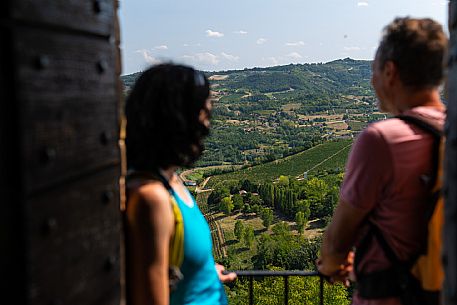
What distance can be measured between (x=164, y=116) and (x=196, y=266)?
19.6 inches

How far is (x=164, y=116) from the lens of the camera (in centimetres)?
167

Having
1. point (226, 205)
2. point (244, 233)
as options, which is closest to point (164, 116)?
point (244, 233)

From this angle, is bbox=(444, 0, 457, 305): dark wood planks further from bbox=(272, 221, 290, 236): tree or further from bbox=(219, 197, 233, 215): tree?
bbox=(219, 197, 233, 215): tree

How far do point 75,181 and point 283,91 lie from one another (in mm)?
187596

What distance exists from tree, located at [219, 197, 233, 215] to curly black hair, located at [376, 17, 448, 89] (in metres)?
69.4

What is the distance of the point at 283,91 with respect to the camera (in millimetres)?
186500

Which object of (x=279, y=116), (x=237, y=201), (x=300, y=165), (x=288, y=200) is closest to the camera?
(x=288, y=200)

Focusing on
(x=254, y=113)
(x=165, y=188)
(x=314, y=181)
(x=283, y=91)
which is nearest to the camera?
(x=165, y=188)

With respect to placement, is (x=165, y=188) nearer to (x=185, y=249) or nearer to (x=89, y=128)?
(x=185, y=249)

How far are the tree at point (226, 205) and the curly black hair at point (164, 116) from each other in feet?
228

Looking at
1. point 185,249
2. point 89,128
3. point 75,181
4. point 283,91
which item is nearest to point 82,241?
point 75,181

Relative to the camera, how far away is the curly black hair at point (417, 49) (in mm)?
1823

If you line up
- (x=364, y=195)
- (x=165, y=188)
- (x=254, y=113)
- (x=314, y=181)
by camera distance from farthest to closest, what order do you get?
Result: (x=254, y=113) → (x=314, y=181) → (x=364, y=195) → (x=165, y=188)

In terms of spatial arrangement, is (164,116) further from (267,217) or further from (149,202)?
(267,217)
